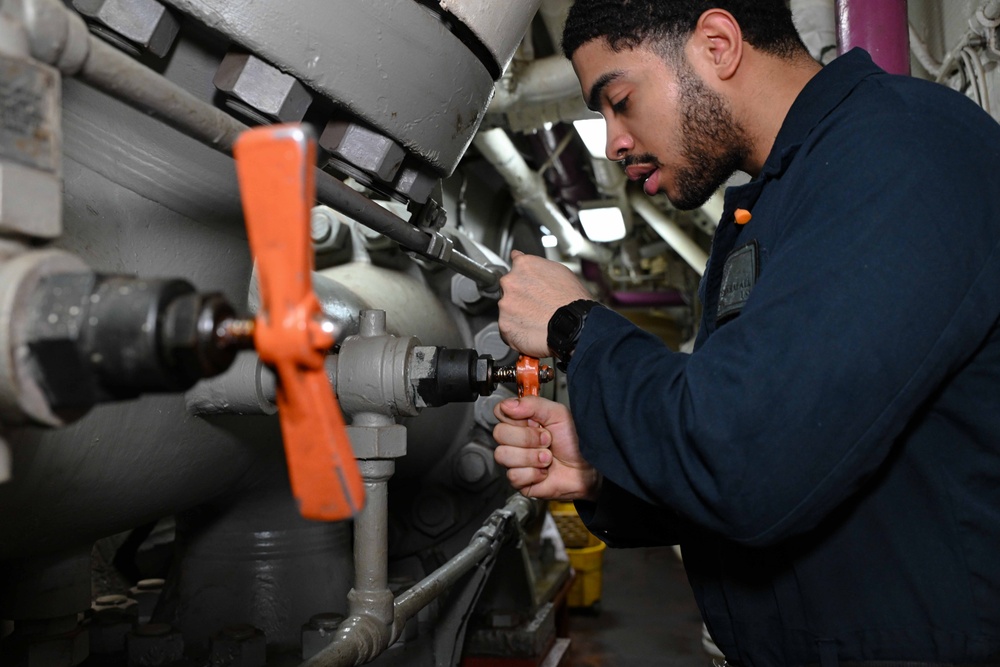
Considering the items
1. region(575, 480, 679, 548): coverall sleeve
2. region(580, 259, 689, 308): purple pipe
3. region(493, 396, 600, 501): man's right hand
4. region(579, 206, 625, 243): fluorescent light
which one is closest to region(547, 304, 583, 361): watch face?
region(493, 396, 600, 501): man's right hand

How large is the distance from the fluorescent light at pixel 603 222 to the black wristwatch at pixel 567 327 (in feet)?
9.86

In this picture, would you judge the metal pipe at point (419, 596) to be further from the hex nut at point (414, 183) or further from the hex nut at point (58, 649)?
the hex nut at point (414, 183)

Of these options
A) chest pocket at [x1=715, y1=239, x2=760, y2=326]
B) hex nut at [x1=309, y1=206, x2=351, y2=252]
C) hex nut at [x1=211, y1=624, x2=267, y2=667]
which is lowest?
hex nut at [x1=211, y1=624, x2=267, y2=667]


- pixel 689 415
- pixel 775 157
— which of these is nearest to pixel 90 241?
pixel 689 415

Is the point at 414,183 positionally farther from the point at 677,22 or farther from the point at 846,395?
the point at 846,395

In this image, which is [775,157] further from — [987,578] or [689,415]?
[987,578]

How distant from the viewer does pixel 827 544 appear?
763 millimetres

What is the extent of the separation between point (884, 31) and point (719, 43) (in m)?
0.67

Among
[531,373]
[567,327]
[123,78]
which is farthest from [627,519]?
[123,78]

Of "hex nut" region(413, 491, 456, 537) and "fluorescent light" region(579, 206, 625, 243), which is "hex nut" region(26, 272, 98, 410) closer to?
"hex nut" region(413, 491, 456, 537)

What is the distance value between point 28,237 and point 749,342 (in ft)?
1.75

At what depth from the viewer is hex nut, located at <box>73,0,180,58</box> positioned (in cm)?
72

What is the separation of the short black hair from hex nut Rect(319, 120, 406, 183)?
333 mm

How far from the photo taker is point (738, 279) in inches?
32.9
